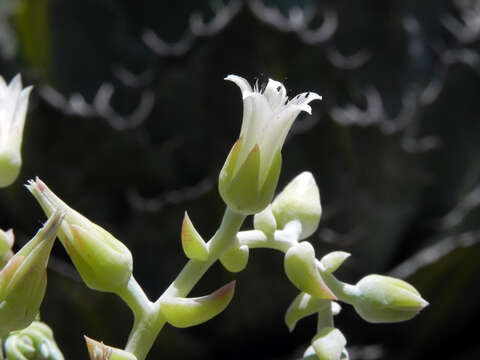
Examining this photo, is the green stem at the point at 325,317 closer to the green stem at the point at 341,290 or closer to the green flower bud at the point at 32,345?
the green stem at the point at 341,290

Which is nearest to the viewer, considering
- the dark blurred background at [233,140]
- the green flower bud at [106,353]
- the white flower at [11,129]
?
the green flower bud at [106,353]

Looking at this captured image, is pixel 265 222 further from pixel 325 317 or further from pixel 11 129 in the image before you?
pixel 11 129

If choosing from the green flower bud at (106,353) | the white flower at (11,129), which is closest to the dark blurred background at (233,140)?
the white flower at (11,129)

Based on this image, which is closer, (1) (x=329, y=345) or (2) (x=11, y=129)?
(1) (x=329, y=345)

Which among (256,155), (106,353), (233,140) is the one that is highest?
(233,140)

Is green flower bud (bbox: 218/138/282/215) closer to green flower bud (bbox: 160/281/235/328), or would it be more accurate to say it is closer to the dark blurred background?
green flower bud (bbox: 160/281/235/328)

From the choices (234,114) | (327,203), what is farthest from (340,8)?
(327,203)

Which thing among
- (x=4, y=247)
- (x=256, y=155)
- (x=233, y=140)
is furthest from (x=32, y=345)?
(x=233, y=140)
